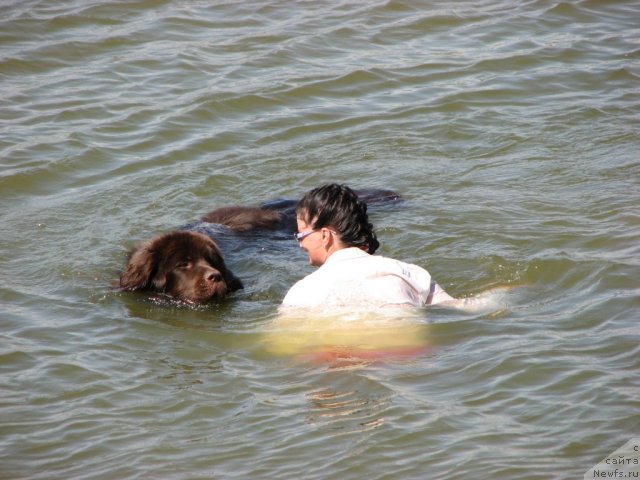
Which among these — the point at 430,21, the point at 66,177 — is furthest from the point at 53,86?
the point at 430,21

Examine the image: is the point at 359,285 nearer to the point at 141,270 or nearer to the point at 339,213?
the point at 339,213

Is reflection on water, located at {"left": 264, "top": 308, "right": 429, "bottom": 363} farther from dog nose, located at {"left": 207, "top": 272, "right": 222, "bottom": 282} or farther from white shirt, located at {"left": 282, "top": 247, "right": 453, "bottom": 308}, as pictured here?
dog nose, located at {"left": 207, "top": 272, "right": 222, "bottom": 282}

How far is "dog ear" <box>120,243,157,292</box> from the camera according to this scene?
23.3 ft

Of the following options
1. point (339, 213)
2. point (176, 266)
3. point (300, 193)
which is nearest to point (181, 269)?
point (176, 266)

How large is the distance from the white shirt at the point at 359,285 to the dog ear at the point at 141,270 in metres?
1.41

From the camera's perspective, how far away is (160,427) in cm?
510

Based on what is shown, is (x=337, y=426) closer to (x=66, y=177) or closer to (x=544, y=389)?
(x=544, y=389)

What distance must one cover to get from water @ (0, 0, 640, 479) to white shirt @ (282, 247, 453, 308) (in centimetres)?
17

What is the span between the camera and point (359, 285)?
591 cm

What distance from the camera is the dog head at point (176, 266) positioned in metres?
7.04

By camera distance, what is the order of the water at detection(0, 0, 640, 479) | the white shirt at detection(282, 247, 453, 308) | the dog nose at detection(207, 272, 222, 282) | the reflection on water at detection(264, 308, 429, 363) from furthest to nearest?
the dog nose at detection(207, 272, 222, 282) → the white shirt at detection(282, 247, 453, 308) → the reflection on water at detection(264, 308, 429, 363) → the water at detection(0, 0, 640, 479)

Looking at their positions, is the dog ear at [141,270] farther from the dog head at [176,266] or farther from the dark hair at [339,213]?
the dark hair at [339,213]

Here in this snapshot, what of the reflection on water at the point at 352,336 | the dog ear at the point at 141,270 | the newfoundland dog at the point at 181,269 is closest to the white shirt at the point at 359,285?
the reflection on water at the point at 352,336

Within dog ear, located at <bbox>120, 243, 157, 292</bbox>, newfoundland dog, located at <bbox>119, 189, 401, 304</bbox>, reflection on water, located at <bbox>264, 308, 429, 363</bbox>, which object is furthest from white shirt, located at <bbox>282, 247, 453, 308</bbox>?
dog ear, located at <bbox>120, 243, 157, 292</bbox>
